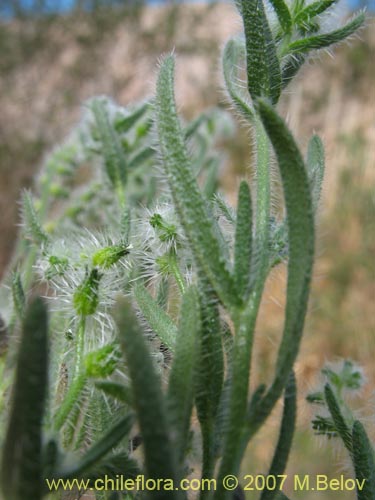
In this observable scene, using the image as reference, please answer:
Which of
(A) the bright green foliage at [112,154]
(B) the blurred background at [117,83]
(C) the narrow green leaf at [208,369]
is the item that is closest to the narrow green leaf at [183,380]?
(C) the narrow green leaf at [208,369]

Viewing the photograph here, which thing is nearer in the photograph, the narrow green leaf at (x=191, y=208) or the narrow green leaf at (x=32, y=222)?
the narrow green leaf at (x=191, y=208)

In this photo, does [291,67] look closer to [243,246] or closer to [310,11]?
[310,11]

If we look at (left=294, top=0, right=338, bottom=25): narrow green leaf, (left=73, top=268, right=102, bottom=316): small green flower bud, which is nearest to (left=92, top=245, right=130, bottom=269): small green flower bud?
(left=73, top=268, right=102, bottom=316): small green flower bud

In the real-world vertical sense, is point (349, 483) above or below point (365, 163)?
below

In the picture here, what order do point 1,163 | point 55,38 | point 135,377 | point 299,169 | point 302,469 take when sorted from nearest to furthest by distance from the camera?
point 135,377
point 299,169
point 302,469
point 1,163
point 55,38

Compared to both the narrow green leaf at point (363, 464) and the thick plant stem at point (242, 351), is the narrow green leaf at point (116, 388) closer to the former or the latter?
the thick plant stem at point (242, 351)

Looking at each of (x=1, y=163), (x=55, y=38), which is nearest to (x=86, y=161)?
(x=1, y=163)

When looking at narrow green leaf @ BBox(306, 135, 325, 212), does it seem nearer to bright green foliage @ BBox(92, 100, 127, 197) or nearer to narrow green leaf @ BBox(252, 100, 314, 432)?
narrow green leaf @ BBox(252, 100, 314, 432)

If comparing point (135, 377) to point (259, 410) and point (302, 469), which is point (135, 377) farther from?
point (302, 469)
